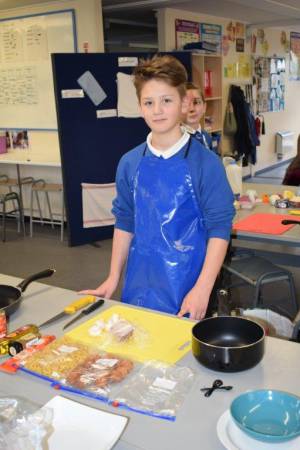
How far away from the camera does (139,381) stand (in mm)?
1065

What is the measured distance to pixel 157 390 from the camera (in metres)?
1.03

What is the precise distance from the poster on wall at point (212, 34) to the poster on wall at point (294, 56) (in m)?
2.69

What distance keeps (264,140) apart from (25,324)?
7334mm

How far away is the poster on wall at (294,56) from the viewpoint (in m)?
8.80

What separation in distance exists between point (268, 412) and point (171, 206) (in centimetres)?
71

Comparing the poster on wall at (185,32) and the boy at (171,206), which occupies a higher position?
the poster on wall at (185,32)

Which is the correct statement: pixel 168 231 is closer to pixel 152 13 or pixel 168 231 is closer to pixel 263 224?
pixel 263 224

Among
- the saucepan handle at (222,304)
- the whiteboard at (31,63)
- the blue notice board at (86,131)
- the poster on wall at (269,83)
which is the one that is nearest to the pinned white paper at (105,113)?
the blue notice board at (86,131)

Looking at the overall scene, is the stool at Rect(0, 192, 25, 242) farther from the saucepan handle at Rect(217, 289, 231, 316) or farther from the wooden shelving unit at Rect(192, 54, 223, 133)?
the saucepan handle at Rect(217, 289, 231, 316)

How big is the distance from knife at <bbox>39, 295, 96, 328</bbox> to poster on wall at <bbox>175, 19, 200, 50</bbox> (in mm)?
5045

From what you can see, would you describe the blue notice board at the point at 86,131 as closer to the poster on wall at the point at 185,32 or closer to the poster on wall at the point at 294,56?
the poster on wall at the point at 185,32

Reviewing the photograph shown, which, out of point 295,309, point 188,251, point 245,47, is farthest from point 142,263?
point 245,47

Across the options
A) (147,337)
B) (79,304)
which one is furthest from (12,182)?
(147,337)

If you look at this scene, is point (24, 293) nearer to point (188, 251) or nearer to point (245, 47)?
point (188, 251)
